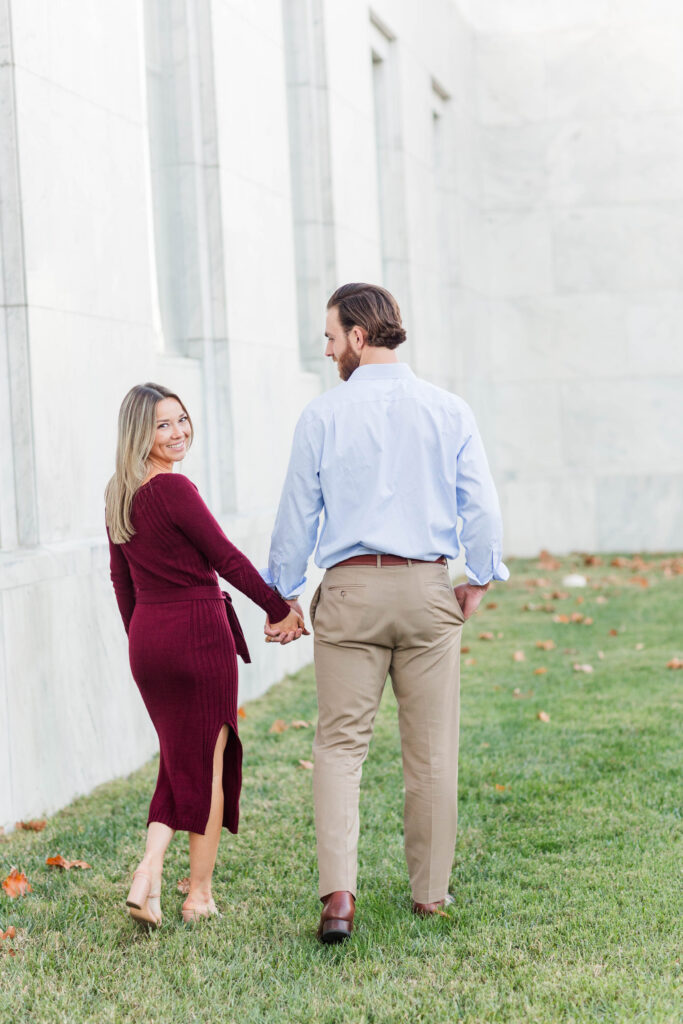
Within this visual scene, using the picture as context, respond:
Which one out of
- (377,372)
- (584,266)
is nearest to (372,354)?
(377,372)

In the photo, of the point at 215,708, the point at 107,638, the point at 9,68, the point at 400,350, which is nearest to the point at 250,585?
the point at 215,708

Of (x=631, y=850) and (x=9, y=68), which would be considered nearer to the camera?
(x=631, y=850)

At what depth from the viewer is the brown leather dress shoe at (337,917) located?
397 cm

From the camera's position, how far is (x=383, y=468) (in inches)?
158

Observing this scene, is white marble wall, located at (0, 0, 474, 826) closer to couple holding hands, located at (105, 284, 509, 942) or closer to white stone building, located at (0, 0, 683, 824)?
white stone building, located at (0, 0, 683, 824)

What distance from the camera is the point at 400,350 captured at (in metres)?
13.1

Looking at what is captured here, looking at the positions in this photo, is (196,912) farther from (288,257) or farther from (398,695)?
(288,257)

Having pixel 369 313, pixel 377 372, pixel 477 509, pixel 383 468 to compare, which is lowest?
pixel 477 509

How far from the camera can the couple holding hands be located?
4.03 m

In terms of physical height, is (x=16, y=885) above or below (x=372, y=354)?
below

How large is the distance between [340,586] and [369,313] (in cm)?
85

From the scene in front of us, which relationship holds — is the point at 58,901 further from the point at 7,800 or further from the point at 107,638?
the point at 107,638

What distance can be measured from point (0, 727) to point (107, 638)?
103 cm

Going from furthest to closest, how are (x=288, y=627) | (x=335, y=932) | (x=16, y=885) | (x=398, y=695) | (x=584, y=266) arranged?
1. (x=584, y=266)
2. (x=16, y=885)
3. (x=288, y=627)
4. (x=398, y=695)
5. (x=335, y=932)
